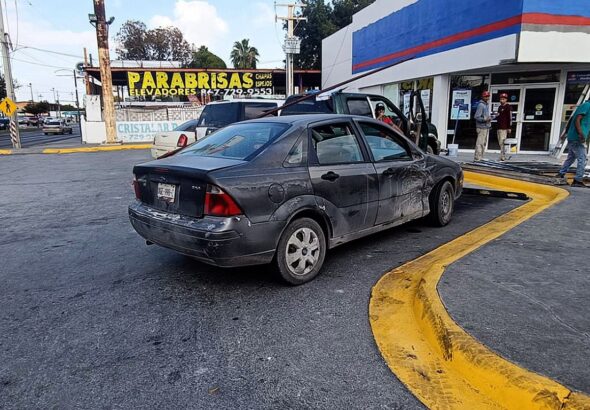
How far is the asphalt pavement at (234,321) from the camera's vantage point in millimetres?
2584

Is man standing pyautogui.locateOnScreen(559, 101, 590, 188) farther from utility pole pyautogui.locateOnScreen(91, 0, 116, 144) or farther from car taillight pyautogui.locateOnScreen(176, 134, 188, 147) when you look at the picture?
utility pole pyautogui.locateOnScreen(91, 0, 116, 144)

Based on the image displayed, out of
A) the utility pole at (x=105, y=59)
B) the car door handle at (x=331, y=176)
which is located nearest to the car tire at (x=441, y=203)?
the car door handle at (x=331, y=176)

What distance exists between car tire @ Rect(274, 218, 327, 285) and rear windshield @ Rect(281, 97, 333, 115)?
18.6 ft

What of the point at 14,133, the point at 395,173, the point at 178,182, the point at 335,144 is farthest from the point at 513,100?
the point at 14,133

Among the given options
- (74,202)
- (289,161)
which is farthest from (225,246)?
(74,202)

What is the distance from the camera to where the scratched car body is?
3.67m

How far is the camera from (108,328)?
3.33 meters

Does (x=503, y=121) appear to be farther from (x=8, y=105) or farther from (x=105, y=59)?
(x=8, y=105)

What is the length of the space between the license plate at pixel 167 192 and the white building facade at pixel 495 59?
9.58m

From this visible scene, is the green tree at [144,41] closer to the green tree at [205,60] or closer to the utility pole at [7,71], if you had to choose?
the green tree at [205,60]

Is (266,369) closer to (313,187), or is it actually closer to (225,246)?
(225,246)

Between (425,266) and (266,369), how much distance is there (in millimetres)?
2201

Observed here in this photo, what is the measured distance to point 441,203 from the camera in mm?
5895

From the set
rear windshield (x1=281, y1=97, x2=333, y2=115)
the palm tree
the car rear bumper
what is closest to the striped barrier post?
rear windshield (x1=281, y1=97, x2=333, y2=115)
